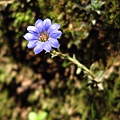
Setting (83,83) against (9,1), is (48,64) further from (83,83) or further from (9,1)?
(9,1)

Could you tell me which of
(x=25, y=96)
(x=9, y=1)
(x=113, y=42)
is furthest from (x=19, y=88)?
(x=113, y=42)

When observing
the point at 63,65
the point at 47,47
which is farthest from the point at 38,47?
the point at 63,65

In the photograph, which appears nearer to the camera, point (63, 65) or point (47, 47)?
point (47, 47)

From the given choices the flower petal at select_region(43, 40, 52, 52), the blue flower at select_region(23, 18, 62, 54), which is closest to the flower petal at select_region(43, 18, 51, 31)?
the blue flower at select_region(23, 18, 62, 54)

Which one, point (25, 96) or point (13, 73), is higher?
point (13, 73)

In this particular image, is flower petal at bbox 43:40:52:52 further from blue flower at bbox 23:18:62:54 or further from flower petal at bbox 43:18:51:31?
flower petal at bbox 43:18:51:31

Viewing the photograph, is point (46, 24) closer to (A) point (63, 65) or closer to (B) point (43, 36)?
(B) point (43, 36)

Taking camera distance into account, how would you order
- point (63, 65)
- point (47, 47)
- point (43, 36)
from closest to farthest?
point (47, 47), point (43, 36), point (63, 65)
